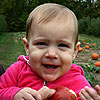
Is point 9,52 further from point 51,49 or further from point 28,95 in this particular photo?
point 28,95

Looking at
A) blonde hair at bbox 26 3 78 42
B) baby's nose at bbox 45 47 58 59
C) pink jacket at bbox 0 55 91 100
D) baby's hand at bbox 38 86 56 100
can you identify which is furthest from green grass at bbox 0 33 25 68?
baby's hand at bbox 38 86 56 100

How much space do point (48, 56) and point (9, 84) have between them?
52 cm

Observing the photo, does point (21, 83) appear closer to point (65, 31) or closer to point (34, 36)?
point (34, 36)

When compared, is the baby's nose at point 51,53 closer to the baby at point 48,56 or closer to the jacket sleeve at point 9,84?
the baby at point 48,56

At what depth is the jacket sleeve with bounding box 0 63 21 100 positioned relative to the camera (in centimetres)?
158

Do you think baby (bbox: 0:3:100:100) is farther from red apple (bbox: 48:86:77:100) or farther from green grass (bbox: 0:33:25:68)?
green grass (bbox: 0:33:25:68)

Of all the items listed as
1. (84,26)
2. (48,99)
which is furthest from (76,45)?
(84,26)

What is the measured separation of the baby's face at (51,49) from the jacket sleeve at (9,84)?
0.27m

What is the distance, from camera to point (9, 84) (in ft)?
5.86

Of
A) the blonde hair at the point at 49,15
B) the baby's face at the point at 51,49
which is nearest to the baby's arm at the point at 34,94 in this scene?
the baby's face at the point at 51,49

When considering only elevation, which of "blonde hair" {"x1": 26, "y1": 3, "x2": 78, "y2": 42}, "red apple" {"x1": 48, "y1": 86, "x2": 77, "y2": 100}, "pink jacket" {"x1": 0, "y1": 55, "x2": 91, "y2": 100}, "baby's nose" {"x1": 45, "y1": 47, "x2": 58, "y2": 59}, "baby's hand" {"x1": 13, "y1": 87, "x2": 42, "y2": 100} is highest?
"blonde hair" {"x1": 26, "y1": 3, "x2": 78, "y2": 42}

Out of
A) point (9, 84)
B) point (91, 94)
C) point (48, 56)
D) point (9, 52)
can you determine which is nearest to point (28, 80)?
point (9, 84)

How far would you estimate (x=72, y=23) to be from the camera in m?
1.77

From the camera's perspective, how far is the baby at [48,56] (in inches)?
61.8
